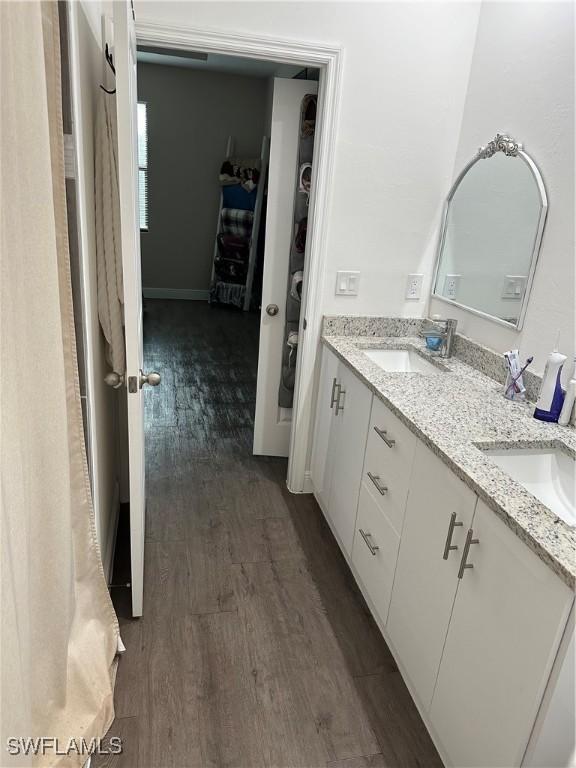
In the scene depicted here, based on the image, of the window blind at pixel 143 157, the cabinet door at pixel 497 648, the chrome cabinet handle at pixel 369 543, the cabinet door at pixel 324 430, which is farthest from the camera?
the window blind at pixel 143 157

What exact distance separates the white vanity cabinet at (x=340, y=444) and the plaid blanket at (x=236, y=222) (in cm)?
440

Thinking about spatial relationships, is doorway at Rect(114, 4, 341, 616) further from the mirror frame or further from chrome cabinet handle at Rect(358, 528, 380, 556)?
chrome cabinet handle at Rect(358, 528, 380, 556)

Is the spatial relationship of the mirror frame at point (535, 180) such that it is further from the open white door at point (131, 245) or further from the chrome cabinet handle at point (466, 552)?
the open white door at point (131, 245)

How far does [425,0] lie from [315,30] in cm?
47

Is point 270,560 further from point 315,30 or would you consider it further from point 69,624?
point 315,30

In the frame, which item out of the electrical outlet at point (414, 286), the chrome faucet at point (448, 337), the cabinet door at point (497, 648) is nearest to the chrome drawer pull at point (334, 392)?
the chrome faucet at point (448, 337)

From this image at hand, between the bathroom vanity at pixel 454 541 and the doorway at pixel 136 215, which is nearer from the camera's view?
the bathroom vanity at pixel 454 541

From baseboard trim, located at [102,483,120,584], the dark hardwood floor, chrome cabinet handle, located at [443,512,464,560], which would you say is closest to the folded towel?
the dark hardwood floor

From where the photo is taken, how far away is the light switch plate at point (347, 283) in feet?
8.52

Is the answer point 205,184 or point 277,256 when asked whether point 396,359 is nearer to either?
point 277,256

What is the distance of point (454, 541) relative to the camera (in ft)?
4.90

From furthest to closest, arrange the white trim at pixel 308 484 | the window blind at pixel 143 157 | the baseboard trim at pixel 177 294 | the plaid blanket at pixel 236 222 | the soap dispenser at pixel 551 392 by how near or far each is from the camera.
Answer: the baseboard trim at pixel 177 294
the plaid blanket at pixel 236 222
the window blind at pixel 143 157
the white trim at pixel 308 484
the soap dispenser at pixel 551 392

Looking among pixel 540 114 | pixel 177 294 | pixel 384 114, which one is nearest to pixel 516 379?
pixel 540 114

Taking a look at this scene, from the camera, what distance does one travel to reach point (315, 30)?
225 centimetres
